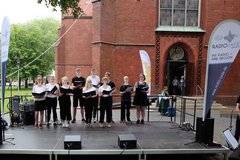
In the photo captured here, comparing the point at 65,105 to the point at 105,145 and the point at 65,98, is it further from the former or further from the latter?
the point at 105,145

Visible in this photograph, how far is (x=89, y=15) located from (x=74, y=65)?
14.7 ft

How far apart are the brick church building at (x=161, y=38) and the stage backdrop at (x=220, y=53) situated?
1343cm

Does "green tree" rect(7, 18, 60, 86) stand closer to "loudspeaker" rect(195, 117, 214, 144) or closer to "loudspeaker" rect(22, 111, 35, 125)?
"loudspeaker" rect(22, 111, 35, 125)

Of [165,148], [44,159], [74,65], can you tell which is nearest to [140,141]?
[165,148]

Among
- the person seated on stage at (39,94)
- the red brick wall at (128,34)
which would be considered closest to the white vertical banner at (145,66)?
the red brick wall at (128,34)

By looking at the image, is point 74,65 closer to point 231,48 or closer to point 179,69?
point 179,69

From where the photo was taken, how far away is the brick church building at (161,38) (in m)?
22.0

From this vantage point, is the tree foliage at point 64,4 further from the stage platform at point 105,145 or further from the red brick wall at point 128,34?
the red brick wall at point 128,34

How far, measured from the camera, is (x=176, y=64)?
23.9 m

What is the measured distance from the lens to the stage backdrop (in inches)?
326

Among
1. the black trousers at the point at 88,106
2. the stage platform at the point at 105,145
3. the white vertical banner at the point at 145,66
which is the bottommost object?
the stage platform at the point at 105,145

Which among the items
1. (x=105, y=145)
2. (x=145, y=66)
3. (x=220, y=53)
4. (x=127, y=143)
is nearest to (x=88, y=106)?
(x=105, y=145)

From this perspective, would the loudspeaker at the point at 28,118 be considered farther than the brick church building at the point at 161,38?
No

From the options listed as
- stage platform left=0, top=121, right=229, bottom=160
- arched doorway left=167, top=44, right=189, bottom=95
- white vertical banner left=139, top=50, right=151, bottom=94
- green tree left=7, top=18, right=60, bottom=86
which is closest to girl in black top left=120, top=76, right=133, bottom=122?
stage platform left=0, top=121, right=229, bottom=160
